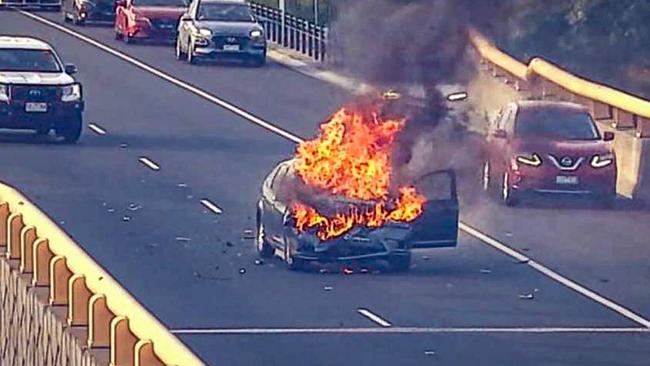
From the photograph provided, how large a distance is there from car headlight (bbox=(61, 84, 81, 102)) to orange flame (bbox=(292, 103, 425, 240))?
511 inches

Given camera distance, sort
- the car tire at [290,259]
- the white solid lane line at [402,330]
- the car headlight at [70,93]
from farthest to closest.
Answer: the car headlight at [70,93]
the car tire at [290,259]
the white solid lane line at [402,330]

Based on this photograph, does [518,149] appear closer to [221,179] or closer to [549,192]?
[549,192]

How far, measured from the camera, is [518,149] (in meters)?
34.3

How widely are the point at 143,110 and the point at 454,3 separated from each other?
25.8 meters

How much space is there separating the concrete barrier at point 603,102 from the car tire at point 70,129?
7709 millimetres

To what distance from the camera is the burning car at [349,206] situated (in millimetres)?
25734

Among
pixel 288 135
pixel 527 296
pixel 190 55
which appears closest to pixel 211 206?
pixel 527 296

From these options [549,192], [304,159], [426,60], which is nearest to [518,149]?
[549,192]

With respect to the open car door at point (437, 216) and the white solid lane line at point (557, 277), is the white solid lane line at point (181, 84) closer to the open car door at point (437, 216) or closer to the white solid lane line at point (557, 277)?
the white solid lane line at point (557, 277)

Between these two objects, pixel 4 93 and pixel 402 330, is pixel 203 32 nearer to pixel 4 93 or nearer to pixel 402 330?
pixel 4 93

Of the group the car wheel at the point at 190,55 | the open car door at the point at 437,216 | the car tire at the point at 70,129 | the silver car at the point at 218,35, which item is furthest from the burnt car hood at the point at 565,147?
the car wheel at the point at 190,55

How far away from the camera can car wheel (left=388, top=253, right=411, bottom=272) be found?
28.4m

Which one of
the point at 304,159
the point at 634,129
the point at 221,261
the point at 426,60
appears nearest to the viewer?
the point at 426,60

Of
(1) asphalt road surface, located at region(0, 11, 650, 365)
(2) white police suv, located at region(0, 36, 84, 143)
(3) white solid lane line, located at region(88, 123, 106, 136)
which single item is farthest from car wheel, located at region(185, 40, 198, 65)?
(2) white police suv, located at region(0, 36, 84, 143)
